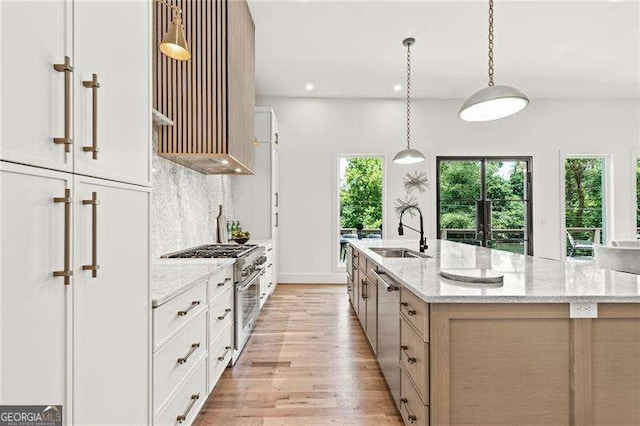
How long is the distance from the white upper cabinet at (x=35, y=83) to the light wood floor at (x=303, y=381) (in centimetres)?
176

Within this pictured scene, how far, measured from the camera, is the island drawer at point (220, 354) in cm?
211

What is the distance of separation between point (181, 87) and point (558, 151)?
21.4 feet

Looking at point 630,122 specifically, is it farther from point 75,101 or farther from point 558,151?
point 75,101

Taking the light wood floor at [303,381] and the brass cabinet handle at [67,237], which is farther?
the light wood floor at [303,381]

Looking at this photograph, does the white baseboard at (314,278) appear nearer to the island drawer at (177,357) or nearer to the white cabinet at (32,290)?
the island drawer at (177,357)

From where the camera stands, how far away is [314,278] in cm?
604

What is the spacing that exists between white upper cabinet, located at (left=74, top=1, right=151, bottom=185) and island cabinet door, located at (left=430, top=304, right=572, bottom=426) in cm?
134

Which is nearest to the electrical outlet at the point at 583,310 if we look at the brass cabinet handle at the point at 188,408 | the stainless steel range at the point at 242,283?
the brass cabinet handle at the point at 188,408

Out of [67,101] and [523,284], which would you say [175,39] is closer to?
[67,101]

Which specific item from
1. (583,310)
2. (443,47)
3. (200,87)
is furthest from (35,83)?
(443,47)

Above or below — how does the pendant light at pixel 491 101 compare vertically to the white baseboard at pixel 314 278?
above

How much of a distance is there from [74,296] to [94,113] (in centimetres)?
53

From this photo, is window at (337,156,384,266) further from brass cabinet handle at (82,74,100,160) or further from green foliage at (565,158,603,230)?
brass cabinet handle at (82,74,100,160)

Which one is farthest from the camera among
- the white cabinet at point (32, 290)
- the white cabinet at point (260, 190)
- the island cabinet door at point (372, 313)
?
the white cabinet at point (260, 190)
